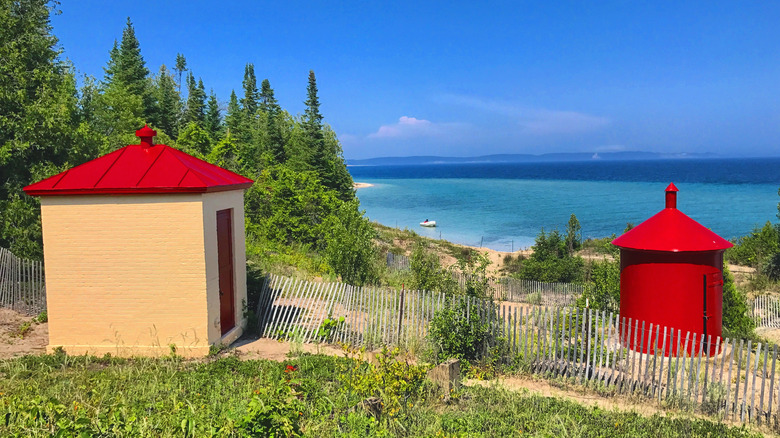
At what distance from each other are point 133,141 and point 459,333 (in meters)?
23.3

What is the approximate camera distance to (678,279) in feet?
34.2

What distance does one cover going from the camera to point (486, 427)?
20.7 ft

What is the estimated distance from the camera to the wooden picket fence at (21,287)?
1258 centimetres

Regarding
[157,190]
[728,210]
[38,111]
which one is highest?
[38,111]

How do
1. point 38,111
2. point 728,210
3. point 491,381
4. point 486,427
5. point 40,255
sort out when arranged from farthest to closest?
point 728,210 < point 38,111 < point 40,255 < point 491,381 < point 486,427

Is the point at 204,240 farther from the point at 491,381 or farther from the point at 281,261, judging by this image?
the point at 281,261

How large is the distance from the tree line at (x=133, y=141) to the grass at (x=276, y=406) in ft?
23.9

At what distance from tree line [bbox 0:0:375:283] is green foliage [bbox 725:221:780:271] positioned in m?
22.2

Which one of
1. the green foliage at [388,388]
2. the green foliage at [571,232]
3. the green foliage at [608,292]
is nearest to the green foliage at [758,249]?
the green foliage at [571,232]

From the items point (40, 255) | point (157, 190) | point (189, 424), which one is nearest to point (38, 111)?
point (40, 255)

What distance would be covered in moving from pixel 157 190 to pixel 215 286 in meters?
2.13

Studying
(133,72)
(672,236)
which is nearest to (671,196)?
(672,236)

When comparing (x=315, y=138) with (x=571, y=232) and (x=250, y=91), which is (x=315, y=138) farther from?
(x=250, y=91)

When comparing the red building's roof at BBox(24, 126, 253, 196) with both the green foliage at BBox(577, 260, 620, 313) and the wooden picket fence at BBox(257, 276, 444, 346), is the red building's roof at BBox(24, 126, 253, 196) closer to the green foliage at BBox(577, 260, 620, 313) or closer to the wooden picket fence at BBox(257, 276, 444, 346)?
the wooden picket fence at BBox(257, 276, 444, 346)
